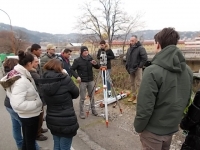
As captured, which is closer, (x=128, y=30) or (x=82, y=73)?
(x=82, y=73)

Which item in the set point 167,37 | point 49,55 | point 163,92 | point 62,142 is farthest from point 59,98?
point 49,55

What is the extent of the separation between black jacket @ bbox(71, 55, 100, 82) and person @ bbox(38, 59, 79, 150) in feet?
7.11

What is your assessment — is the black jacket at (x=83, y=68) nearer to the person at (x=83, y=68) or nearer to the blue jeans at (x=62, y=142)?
the person at (x=83, y=68)

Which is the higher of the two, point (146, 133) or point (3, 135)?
point (146, 133)

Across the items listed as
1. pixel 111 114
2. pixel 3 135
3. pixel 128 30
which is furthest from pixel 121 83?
pixel 128 30

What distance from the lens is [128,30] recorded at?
3866cm

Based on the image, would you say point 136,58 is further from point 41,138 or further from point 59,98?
point 59,98

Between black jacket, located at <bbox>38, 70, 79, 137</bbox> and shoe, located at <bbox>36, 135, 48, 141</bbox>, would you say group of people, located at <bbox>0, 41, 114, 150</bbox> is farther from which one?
shoe, located at <bbox>36, 135, 48, 141</bbox>

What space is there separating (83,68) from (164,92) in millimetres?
3108

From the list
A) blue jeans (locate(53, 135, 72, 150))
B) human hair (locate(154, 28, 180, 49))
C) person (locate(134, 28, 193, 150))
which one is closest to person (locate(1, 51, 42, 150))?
blue jeans (locate(53, 135, 72, 150))

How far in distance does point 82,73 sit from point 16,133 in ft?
6.74

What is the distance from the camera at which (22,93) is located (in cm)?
263

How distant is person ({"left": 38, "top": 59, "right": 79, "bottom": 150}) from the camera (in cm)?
248

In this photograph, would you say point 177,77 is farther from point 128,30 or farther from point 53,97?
point 128,30
